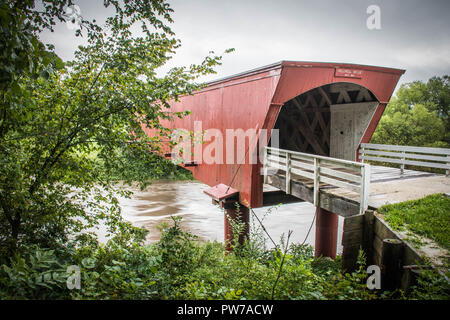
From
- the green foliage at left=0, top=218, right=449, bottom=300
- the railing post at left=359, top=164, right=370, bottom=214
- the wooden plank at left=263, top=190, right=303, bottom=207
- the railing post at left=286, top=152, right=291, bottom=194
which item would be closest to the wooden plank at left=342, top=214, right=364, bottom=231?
the railing post at left=359, top=164, right=370, bottom=214

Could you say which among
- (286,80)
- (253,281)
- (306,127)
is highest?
(286,80)

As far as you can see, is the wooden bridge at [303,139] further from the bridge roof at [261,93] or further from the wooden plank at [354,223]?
the wooden plank at [354,223]

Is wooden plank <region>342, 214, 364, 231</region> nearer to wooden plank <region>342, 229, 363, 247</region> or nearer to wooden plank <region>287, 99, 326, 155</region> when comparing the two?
wooden plank <region>342, 229, 363, 247</region>

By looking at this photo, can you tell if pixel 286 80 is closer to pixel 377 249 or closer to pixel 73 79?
pixel 377 249

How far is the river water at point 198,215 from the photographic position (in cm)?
1203

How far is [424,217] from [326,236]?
4.54 meters

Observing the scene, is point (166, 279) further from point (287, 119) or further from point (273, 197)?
point (287, 119)

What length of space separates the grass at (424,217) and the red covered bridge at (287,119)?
2.74 ft

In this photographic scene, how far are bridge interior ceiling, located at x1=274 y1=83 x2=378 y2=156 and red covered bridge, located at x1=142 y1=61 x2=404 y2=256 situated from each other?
0.03 m

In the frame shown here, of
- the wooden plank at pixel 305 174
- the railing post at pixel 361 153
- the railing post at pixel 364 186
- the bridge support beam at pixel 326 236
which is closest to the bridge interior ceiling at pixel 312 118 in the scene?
the railing post at pixel 361 153
